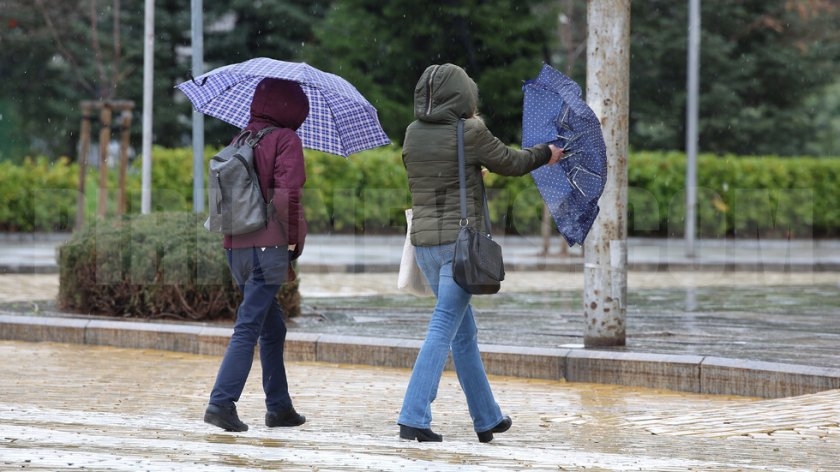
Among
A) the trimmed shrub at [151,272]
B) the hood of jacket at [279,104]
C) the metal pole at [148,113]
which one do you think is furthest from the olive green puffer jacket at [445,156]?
the metal pole at [148,113]

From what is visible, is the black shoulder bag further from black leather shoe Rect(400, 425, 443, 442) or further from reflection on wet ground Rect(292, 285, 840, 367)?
reflection on wet ground Rect(292, 285, 840, 367)

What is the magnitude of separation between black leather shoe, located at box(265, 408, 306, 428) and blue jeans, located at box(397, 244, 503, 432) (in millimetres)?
748

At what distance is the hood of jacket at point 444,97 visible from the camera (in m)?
6.99

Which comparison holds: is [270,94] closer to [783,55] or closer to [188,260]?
[188,260]

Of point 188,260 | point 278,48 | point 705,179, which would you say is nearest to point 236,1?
point 278,48

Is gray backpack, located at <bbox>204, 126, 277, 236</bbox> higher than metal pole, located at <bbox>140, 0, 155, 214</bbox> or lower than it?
lower

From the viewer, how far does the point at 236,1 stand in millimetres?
37969

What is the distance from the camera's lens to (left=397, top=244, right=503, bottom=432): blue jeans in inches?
276

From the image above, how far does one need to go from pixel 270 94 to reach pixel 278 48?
32180 millimetres

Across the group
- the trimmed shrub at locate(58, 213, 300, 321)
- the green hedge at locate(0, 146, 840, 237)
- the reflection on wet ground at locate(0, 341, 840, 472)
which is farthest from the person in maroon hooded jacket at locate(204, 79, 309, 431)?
the green hedge at locate(0, 146, 840, 237)

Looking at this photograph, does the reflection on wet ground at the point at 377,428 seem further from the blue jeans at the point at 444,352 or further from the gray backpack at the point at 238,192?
the gray backpack at the point at 238,192

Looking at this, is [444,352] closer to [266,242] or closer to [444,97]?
[266,242]

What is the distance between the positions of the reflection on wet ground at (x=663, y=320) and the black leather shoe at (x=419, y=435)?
3567 mm

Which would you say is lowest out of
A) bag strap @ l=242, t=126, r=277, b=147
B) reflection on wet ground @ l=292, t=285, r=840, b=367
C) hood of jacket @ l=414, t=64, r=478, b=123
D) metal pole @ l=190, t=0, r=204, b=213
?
reflection on wet ground @ l=292, t=285, r=840, b=367
